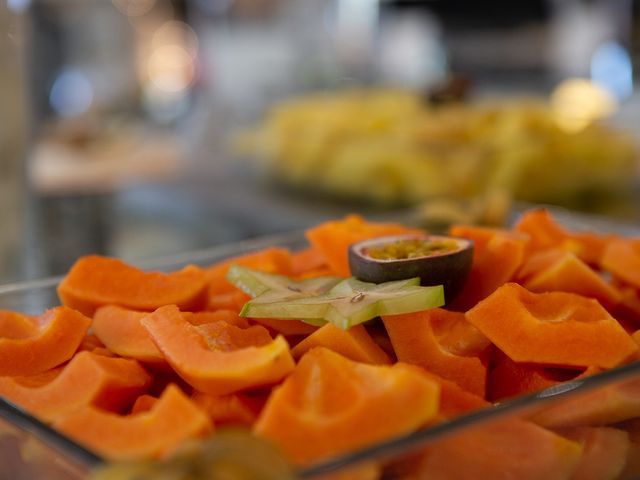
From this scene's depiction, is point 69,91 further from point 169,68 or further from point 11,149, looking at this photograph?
point 11,149

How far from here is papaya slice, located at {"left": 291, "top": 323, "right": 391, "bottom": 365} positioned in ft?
2.21

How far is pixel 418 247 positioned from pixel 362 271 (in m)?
0.07

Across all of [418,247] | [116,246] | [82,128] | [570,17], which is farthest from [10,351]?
[570,17]

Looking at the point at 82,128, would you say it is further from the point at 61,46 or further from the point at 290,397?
the point at 61,46

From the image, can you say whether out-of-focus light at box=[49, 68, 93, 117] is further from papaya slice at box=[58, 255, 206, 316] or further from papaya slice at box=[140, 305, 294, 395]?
papaya slice at box=[140, 305, 294, 395]

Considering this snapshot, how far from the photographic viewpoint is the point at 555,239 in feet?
3.26

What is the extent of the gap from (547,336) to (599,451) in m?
0.10

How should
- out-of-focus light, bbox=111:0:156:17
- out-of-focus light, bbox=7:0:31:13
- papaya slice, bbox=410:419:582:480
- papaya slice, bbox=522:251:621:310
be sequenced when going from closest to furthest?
papaya slice, bbox=410:419:582:480
papaya slice, bbox=522:251:621:310
out-of-focus light, bbox=7:0:31:13
out-of-focus light, bbox=111:0:156:17

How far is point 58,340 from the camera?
737mm

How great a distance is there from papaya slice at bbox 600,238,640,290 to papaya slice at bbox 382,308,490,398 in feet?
0.76

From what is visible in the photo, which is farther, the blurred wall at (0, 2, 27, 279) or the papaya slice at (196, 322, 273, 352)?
the blurred wall at (0, 2, 27, 279)

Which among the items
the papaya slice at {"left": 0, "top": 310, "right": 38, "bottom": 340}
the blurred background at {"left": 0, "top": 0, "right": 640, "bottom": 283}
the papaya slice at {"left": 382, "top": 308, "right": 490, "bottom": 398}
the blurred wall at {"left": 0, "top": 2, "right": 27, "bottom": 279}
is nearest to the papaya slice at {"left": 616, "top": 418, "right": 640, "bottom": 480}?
the papaya slice at {"left": 382, "top": 308, "right": 490, "bottom": 398}

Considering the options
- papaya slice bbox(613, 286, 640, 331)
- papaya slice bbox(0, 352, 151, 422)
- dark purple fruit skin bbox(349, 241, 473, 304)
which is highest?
dark purple fruit skin bbox(349, 241, 473, 304)

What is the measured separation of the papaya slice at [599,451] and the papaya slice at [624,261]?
27 cm
